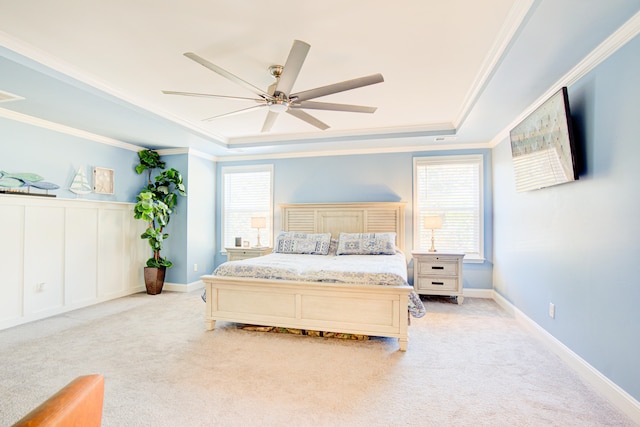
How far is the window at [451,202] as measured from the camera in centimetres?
479

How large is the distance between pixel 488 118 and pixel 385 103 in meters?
1.24

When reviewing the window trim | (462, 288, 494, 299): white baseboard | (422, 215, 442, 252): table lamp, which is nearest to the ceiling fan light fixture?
(422, 215, 442, 252): table lamp

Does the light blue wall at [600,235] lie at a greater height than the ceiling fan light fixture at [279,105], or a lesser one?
lesser

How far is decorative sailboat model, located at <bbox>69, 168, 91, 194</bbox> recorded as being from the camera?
4.09 m

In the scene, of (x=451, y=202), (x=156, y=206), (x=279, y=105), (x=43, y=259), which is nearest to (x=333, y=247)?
(x=451, y=202)

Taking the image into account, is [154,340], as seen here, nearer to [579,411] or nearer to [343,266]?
[343,266]

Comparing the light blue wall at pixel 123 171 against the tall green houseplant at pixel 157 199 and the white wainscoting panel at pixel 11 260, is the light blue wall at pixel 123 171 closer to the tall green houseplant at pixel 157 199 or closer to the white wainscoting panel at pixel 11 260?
the tall green houseplant at pixel 157 199

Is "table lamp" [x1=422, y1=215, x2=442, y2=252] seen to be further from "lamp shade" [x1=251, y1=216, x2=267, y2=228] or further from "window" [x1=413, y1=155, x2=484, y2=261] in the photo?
"lamp shade" [x1=251, y1=216, x2=267, y2=228]

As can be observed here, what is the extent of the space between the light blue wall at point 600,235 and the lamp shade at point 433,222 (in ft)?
4.76

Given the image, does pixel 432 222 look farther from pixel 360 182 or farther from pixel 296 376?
pixel 296 376

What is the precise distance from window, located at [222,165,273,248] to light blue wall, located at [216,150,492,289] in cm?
18

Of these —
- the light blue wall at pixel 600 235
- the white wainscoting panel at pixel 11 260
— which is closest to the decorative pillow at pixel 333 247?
the light blue wall at pixel 600 235

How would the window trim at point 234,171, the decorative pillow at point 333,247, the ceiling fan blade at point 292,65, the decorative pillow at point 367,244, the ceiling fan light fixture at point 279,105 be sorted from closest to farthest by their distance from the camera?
the ceiling fan blade at point 292,65 < the ceiling fan light fixture at point 279,105 < the decorative pillow at point 367,244 < the decorative pillow at point 333,247 < the window trim at point 234,171

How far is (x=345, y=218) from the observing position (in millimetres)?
5090
